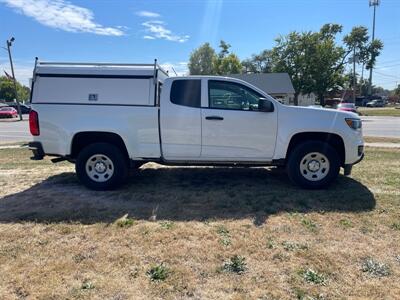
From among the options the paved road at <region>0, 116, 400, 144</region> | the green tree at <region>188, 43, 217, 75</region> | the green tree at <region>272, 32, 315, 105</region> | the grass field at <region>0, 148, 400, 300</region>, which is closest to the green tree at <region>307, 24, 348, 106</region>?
the green tree at <region>272, 32, 315, 105</region>

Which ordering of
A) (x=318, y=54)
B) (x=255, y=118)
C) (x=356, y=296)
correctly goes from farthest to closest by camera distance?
1. (x=318, y=54)
2. (x=255, y=118)
3. (x=356, y=296)

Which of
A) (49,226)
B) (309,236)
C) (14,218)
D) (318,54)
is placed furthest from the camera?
(318,54)

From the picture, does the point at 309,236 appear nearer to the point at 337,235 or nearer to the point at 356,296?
the point at 337,235

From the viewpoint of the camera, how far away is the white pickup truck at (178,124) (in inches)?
226

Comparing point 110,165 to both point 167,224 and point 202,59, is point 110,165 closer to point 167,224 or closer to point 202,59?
point 167,224

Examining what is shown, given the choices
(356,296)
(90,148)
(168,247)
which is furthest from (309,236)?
(90,148)

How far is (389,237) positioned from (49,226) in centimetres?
427

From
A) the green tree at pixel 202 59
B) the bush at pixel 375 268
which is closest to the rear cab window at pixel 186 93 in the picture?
the bush at pixel 375 268

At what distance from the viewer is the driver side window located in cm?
579

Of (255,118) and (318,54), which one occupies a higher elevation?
(318,54)

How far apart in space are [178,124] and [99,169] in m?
1.65

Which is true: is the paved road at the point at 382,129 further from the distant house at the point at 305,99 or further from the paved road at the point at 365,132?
the distant house at the point at 305,99

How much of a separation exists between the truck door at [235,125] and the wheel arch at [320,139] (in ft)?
1.20

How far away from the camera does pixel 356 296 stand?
9.41 ft
